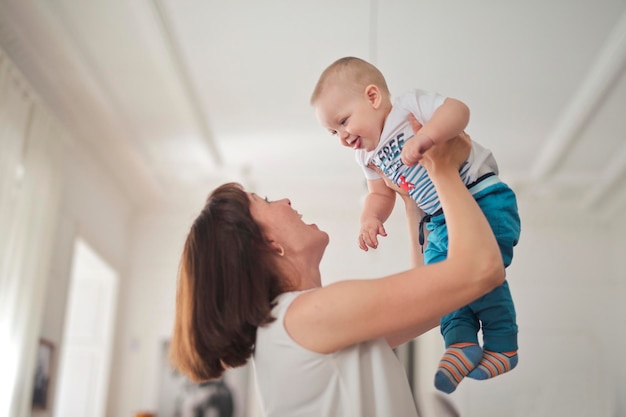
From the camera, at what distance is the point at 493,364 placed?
3.86ft

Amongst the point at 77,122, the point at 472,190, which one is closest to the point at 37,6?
the point at 77,122

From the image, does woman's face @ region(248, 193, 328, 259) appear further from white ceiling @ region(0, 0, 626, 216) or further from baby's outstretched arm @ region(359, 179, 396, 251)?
white ceiling @ region(0, 0, 626, 216)

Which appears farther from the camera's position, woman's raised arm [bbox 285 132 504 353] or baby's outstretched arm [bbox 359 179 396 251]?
baby's outstretched arm [bbox 359 179 396 251]

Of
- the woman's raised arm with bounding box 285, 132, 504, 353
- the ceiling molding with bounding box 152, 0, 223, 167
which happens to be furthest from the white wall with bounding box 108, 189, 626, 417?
the woman's raised arm with bounding box 285, 132, 504, 353

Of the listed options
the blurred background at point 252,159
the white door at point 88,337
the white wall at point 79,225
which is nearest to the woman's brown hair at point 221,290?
the blurred background at point 252,159

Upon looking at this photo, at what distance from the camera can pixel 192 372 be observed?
122cm

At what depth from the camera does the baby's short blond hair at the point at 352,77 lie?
128 centimetres

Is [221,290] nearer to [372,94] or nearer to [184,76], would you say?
[372,94]

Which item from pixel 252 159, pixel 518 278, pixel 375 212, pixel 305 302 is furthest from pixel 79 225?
pixel 305 302

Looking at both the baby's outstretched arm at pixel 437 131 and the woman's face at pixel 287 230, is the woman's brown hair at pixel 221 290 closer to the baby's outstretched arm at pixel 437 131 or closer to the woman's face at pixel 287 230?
the woman's face at pixel 287 230

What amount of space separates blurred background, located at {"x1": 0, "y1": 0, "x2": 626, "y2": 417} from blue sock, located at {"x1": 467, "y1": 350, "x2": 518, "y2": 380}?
0.33 meters

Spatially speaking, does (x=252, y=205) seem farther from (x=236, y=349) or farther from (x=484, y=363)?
(x=484, y=363)

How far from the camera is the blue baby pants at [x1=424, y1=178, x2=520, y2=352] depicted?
118cm

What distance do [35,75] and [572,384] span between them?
3280 mm
